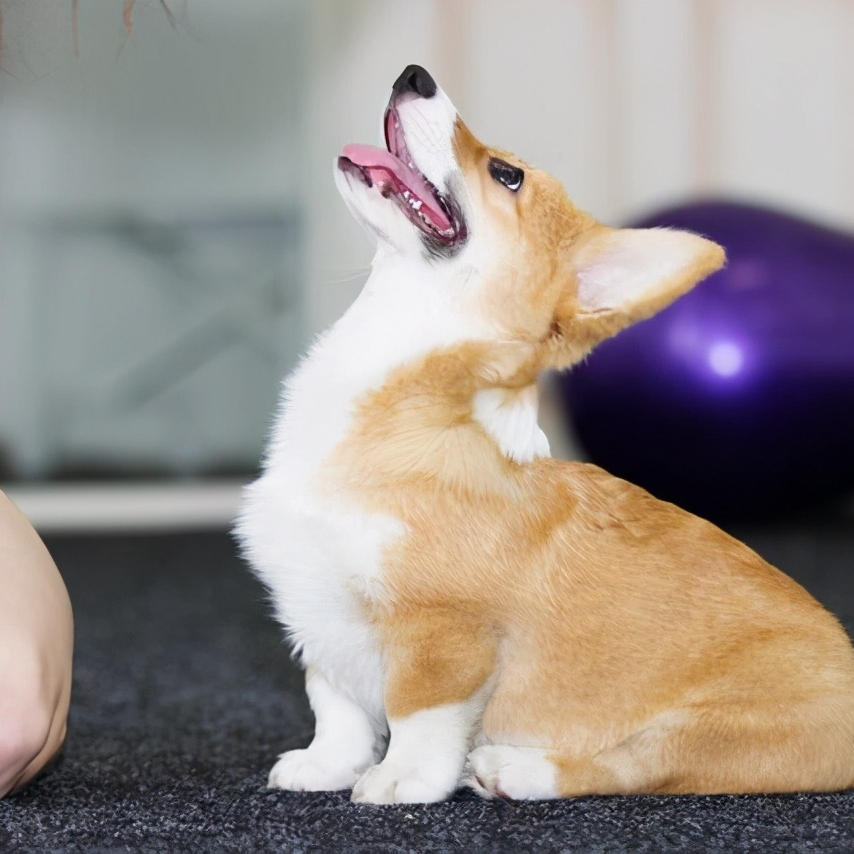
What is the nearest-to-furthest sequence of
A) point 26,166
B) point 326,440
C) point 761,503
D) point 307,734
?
point 326,440 < point 307,734 < point 761,503 < point 26,166

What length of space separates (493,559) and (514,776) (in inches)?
8.5

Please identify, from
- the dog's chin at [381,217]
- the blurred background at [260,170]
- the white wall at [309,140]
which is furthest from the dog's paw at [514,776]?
the white wall at [309,140]

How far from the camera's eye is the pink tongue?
4.38 feet

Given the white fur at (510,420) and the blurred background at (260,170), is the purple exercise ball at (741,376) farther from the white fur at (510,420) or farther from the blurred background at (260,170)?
the white fur at (510,420)

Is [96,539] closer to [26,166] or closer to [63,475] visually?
[63,475]

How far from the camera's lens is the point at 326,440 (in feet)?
4.27

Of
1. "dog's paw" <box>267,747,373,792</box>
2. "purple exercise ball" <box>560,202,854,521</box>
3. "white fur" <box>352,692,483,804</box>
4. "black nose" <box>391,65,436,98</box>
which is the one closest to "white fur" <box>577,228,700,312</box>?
"black nose" <box>391,65,436,98</box>

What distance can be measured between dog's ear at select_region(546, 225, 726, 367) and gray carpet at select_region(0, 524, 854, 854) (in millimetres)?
486

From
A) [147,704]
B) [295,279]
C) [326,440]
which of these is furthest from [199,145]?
[326,440]

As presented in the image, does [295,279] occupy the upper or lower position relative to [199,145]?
lower

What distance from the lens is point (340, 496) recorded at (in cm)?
125

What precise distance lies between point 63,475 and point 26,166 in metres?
A: 1.13

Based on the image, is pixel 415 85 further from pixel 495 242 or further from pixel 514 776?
pixel 514 776

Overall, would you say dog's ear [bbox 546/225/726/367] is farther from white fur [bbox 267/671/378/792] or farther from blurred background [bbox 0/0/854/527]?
blurred background [bbox 0/0/854/527]
